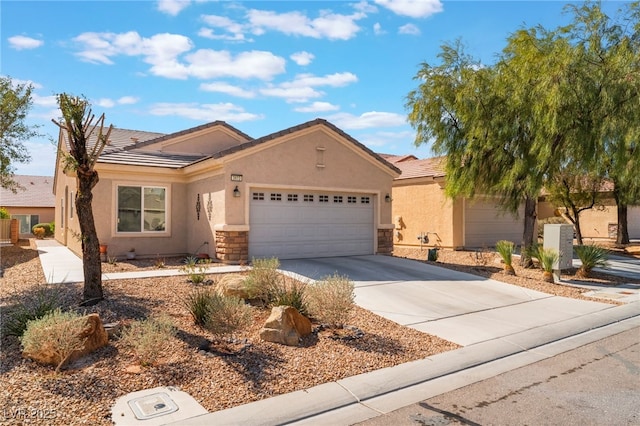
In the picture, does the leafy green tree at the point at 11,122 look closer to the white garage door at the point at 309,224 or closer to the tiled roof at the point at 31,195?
the white garage door at the point at 309,224

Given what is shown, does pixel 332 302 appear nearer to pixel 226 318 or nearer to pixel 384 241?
pixel 226 318

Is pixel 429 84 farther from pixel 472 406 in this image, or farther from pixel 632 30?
pixel 472 406

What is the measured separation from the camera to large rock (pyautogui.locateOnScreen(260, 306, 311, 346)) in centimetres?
626

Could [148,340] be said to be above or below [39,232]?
below

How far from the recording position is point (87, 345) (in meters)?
5.54

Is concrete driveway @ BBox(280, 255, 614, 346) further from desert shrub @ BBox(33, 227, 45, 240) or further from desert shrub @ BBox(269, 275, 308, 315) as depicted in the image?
desert shrub @ BBox(33, 227, 45, 240)

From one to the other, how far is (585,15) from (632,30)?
1519 mm

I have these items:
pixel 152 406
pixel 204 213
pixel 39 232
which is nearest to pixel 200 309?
pixel 152 406

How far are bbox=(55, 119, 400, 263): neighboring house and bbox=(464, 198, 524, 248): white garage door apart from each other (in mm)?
5792

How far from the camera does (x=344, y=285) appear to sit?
7.02 meters

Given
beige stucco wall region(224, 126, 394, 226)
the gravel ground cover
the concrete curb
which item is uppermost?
beige stucco wall region(224, 126, 394, 226)

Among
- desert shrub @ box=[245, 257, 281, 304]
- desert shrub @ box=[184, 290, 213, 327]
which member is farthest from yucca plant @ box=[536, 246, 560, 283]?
desert shrub @ box=[184, 290, 213, 327]

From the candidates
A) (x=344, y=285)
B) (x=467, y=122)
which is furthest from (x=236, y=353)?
(x=467, y=122)

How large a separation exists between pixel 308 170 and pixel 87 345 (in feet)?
31.4
